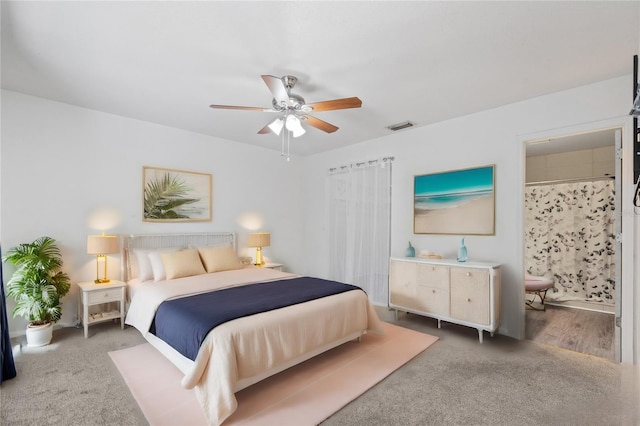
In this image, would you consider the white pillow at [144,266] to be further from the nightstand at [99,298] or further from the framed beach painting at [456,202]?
the framed beach painting at [456,202]

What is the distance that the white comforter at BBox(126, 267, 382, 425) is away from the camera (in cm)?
206

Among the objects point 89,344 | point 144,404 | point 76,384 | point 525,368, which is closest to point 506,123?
point 525,368

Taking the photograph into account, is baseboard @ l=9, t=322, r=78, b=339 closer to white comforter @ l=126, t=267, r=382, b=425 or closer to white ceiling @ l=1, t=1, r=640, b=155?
white comforter @ l=126, t=267, r=382, b=425

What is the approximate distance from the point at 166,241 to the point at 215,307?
2.23 metres

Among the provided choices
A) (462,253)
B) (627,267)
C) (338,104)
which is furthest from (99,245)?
(627,267)

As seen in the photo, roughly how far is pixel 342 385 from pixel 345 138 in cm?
364

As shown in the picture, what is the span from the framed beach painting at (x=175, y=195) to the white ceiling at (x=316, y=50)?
1.07m

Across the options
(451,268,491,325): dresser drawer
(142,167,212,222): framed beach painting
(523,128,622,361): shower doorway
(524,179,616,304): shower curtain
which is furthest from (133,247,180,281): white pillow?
(524,179,616,304): shower curtain

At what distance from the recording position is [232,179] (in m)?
5.11

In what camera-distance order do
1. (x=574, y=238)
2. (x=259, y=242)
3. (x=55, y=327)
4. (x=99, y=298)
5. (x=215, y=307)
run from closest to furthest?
(x=215, y=307), (x=99, y=298), (x=55, y=327), (x=574, y=238), (x=259, y=242)

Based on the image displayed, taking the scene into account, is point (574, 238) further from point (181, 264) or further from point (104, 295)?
point (104, 295)

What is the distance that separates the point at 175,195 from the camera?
446 centimetres

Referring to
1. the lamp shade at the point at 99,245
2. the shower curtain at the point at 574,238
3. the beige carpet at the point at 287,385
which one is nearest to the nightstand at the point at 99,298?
the lamp shade at the point at 99,245

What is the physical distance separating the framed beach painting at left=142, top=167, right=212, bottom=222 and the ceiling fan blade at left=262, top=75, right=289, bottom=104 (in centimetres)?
252
